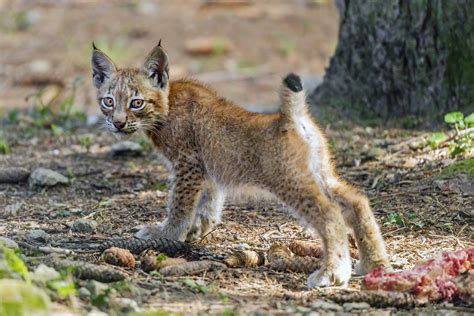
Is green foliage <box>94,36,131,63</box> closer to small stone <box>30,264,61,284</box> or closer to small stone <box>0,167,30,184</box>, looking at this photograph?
small stone <box>0,167,30,184</box>

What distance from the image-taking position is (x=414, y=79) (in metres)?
8.13

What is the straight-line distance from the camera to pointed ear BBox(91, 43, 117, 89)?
21.1 ft

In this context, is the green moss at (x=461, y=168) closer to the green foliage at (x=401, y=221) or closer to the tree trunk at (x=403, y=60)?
the green foliage at (x=401, y=221)

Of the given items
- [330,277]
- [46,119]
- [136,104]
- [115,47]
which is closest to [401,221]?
[330,277]

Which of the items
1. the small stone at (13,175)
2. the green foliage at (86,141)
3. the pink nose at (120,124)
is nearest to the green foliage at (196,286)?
the pink nose at (120,124)

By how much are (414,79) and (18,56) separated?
7711 millimetres

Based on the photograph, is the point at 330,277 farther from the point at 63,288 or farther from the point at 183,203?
the point at 63,288

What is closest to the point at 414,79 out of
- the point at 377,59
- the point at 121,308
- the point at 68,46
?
the point at 377,59

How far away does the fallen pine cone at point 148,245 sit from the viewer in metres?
5.48

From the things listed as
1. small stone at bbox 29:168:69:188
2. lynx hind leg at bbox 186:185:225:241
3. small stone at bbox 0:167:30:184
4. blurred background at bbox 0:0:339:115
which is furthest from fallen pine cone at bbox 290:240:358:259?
blurred background at bbox 0:0:339:115

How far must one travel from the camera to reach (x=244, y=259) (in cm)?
538

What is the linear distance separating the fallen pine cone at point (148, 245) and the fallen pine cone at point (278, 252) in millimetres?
534

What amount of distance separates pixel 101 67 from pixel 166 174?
1485 millimetres

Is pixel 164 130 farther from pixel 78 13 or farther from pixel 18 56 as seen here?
pixel 78 13
